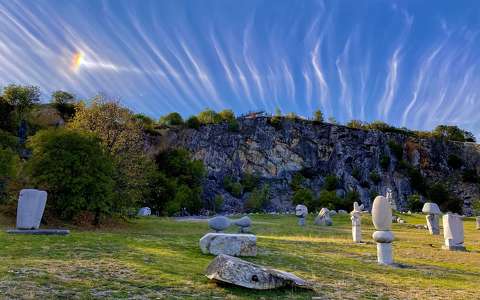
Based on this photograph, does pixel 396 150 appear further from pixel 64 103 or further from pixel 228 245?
pixel 228 245

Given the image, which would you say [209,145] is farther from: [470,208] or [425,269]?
[425,269]

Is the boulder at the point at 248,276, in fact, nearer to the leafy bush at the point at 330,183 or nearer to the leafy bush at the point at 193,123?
the leafy bush at the point at 330,183

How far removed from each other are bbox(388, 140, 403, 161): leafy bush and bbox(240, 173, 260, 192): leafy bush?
4012 cm

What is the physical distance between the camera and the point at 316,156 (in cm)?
10719

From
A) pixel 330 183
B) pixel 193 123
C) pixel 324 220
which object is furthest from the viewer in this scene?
pixel 193 123

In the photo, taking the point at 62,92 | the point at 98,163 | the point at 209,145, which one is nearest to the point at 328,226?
the point at 98,163

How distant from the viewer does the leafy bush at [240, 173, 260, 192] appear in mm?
94562

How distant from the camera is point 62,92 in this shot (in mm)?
88500

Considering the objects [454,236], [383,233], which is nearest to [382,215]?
[383,233]

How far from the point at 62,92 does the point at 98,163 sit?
70.9m

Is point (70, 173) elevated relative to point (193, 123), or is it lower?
lower

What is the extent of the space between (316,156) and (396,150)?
76.6ft

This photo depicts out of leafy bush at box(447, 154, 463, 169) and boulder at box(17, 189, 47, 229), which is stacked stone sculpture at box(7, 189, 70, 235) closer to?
boulder at box(17, 189, 47, 229)

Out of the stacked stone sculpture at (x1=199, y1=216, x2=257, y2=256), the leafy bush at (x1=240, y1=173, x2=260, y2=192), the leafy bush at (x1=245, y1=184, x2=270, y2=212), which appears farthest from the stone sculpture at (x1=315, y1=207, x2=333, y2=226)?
the leafy bush at (x1=240, y1=173, x2=260, y2=192)
